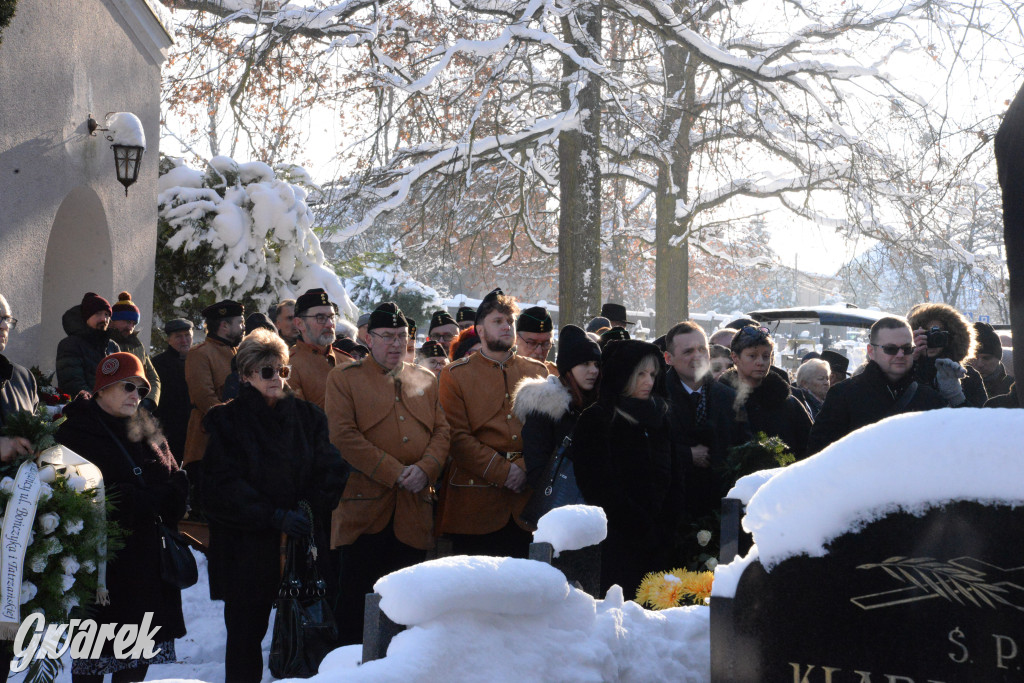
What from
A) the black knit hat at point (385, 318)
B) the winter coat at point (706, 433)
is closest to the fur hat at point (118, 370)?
the black knit hat at point (385, 318)

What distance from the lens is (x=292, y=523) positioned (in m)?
4.59

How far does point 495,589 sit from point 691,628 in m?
0.83

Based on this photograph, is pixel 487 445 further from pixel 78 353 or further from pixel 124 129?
pixel 124 129

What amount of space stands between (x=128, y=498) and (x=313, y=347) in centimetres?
225

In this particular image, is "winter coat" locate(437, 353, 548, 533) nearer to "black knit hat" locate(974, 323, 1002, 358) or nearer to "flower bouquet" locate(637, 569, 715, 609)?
"flower bouquet" locate(637, 569, 715, 609)

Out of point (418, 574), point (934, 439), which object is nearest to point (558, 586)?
point (418, 574)

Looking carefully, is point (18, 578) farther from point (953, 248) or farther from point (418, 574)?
point (953, 248)

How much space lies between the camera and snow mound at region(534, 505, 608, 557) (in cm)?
264

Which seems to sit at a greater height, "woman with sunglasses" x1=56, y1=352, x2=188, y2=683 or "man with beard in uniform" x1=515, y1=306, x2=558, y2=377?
"man with beard in uniform" x1=515, y1=306, x2=558, y2=377

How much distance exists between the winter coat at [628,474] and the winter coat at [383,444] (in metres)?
1.29

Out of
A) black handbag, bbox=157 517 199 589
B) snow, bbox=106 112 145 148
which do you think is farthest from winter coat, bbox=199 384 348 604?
snow, bbox=106 112 145 148

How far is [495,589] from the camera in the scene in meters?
2.06

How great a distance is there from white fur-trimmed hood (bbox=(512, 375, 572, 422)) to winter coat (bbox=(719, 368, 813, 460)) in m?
1.10

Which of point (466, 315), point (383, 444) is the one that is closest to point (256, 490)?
point (383, 444)
